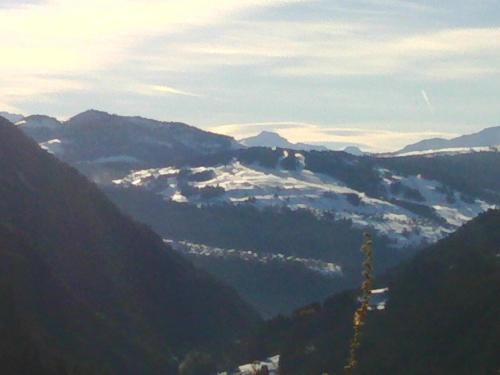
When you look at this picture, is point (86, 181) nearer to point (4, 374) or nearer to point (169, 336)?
point (169, 336)

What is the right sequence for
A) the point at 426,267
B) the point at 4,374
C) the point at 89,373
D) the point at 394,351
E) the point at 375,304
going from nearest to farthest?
the point at 4,374 < the point at 89,373 < the point at 394,351 < the point at 375,304 < the point at 426,267

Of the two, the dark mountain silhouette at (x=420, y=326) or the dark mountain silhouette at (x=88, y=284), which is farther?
the dark mountain silhouette at (x=88, y=284)

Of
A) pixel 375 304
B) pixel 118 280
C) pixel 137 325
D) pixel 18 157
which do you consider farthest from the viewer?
pixel 18 157

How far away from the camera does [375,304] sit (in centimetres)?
11575

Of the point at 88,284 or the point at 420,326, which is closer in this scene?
the point at 420,326

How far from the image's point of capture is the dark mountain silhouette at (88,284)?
111 m

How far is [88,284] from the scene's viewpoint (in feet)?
463

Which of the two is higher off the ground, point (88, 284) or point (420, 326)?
point (420, 326)

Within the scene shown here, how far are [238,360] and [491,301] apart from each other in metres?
35.7

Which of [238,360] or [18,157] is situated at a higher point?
[18,157]

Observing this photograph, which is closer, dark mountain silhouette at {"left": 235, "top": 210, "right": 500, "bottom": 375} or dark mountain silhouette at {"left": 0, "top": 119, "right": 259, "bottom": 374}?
dark mountain silhouette at {"left": 235, "top": 210, "right": 500, "bottom": 375}

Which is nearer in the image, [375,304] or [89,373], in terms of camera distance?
[89,373]

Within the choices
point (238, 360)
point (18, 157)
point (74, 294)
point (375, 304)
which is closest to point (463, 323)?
point (375, 304)

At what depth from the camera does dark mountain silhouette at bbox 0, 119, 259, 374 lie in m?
111
